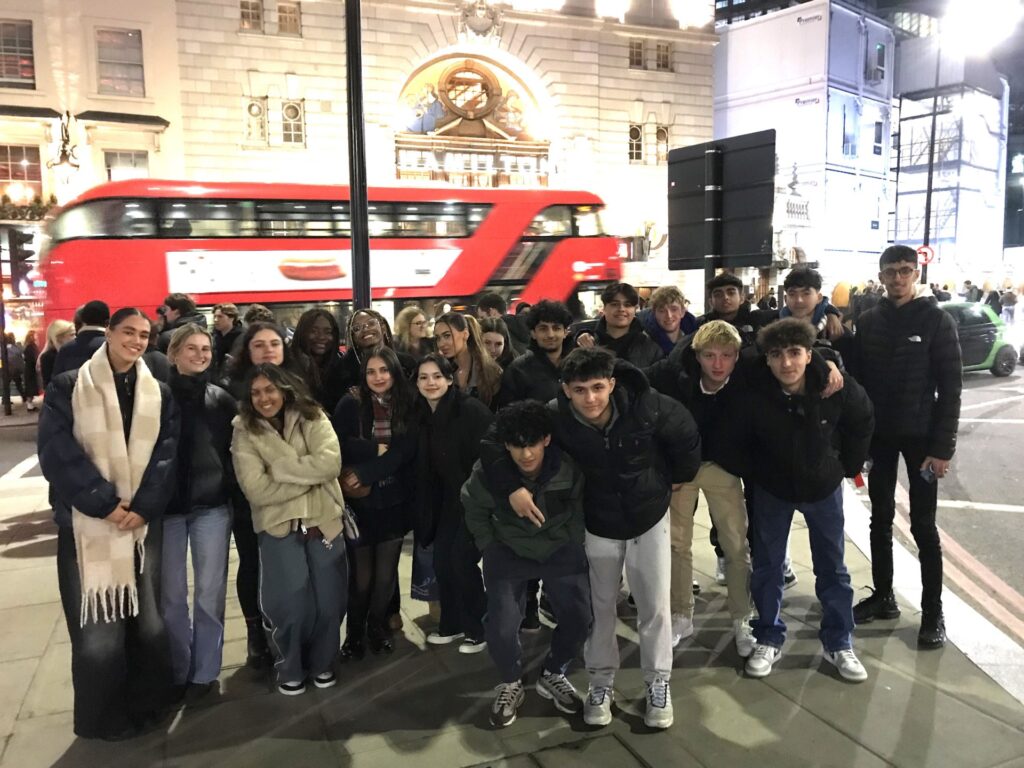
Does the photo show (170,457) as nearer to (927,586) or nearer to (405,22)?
(927,586)

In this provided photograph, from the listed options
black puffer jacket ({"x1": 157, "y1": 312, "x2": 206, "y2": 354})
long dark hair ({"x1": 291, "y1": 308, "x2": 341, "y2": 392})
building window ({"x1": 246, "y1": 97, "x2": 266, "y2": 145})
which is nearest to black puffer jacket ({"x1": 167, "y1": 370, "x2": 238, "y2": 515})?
long dark hair ({"x1": 291, "y1": 308, "x2": 341, "y2": 392})

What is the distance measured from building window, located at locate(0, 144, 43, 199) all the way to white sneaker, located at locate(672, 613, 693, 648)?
21.0m

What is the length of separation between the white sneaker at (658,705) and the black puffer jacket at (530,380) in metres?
1.64

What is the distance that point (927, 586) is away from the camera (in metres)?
4.04

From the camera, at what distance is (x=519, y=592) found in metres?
3.47

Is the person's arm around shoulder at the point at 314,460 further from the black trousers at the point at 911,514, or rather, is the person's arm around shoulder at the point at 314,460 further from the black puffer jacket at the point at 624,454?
the black trousers at the point at 911,514

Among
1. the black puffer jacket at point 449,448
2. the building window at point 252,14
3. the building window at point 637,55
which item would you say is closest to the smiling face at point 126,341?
→ the black puffer jacket at point 449,448

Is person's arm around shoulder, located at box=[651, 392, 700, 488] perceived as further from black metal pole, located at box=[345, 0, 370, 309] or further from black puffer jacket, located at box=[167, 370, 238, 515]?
black metal pole, located at box=[345, 0, 370, 309]

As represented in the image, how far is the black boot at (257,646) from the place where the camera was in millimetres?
3941

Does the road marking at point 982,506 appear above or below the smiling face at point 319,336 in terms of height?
below

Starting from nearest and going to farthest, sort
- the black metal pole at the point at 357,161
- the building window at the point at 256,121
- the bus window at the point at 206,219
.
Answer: the black metal pole at the point at 357,161 → the bus window at the point at 206,219 → the building window at the point at 256,121

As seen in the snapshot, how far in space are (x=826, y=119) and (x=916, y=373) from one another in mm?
28957

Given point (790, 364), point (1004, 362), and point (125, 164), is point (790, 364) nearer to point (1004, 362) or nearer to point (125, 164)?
point (1004, 362)

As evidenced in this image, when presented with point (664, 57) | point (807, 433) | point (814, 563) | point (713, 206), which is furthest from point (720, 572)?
point (664, 57)
